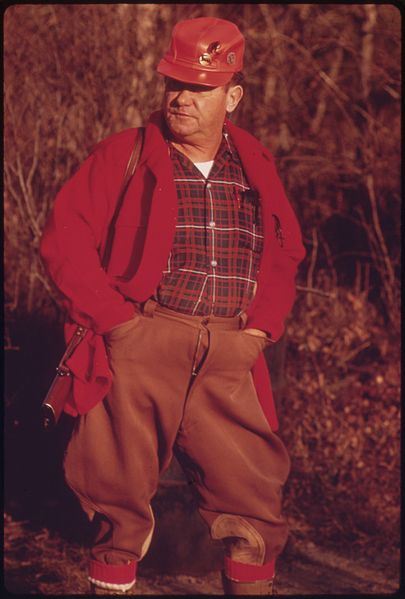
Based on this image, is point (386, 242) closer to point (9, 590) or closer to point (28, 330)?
point (28, 330)

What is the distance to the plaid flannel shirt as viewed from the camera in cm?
378

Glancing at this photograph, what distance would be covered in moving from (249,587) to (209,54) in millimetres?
1953

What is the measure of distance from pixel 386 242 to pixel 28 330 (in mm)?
Answer: 3155

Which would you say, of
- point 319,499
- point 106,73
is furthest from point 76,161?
point 319,499

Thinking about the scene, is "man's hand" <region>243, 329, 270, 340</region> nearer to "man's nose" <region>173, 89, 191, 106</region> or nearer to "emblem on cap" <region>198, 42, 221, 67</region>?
"man's nose" <region>173, 89, 191, 106</region>

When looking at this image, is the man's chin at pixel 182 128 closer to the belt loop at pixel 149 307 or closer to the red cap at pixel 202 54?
the red cap at pixel 202 54

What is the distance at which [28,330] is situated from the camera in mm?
6113

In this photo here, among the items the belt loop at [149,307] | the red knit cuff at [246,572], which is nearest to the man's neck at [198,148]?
the belt loop at [149,307]

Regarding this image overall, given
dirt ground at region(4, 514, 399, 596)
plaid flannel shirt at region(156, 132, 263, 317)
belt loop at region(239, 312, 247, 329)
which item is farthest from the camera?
dirt ground at region(4, 514, 399, 596)

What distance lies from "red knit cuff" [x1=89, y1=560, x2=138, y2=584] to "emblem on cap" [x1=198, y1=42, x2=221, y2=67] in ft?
6.02

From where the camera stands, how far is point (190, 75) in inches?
145

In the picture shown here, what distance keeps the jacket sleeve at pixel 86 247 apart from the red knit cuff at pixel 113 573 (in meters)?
0.88

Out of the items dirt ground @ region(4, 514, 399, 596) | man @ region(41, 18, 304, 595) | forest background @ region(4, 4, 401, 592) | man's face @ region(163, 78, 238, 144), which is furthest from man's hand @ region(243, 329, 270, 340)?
dirt ground @ region(4, 514, 399, 596)

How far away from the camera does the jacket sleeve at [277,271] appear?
391cm
